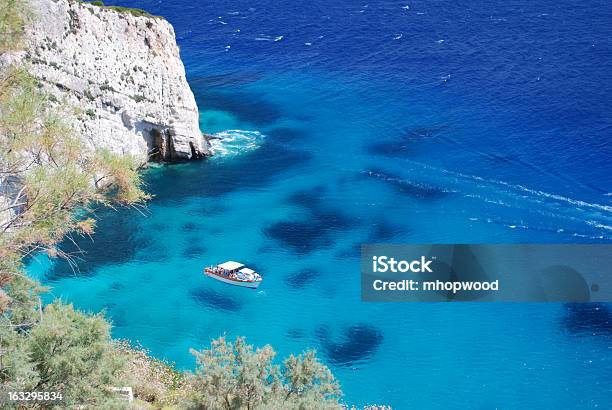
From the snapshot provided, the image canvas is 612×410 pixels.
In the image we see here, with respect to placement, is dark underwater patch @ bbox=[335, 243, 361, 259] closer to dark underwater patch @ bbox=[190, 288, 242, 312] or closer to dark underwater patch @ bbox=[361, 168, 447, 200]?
dark underwater patch @ bbox=[190, 288, 242, 312]

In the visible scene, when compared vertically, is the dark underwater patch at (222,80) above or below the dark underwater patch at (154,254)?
above

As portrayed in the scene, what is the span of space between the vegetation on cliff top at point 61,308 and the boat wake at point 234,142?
3213cm

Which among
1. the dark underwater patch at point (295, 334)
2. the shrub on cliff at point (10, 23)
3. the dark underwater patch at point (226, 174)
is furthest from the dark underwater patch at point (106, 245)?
the shrub on cliff at point (10, 23)

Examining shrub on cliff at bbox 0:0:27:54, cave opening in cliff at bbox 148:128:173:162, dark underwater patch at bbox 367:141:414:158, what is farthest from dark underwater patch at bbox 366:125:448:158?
shrub on cliff at bbox 0:0:27:54

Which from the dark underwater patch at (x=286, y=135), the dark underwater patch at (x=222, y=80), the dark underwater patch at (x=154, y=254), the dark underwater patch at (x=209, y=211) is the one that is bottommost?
the dark underwater patch at (x=154, y=254)

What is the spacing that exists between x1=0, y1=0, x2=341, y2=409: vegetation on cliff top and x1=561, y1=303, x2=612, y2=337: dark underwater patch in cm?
1993

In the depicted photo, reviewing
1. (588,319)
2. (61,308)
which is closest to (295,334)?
(61,308)

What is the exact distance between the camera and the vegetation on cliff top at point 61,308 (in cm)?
1883

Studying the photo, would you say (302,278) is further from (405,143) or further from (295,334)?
(405,143)

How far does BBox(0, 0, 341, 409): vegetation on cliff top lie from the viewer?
18828 mm

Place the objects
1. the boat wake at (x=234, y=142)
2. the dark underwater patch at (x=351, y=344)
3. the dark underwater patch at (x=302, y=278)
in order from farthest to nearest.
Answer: the boat wake at (x=234, y=142) < the dark underwater patch at (x=302, y=278) < the dark underwater patch at (x=351, y=344)

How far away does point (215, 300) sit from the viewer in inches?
1676

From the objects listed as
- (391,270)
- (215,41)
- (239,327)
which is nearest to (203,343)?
(239,327)

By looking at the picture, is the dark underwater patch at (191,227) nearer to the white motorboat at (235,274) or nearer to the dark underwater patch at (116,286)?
the white motorboat at (235,274)
